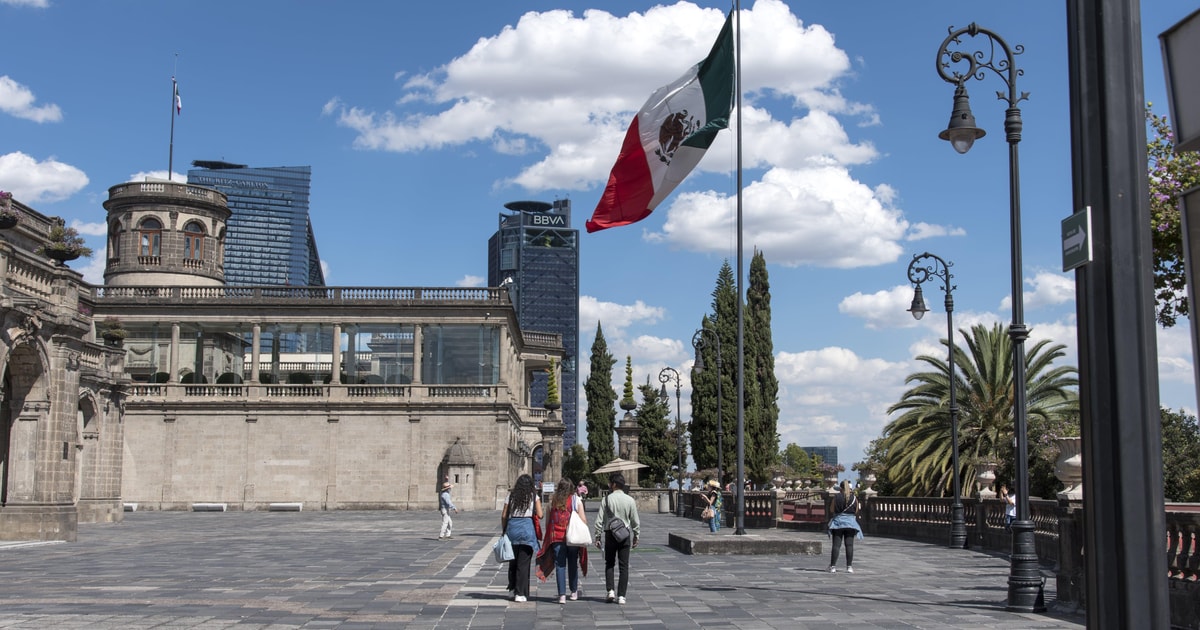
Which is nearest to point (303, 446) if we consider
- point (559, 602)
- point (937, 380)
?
point (937, 380)

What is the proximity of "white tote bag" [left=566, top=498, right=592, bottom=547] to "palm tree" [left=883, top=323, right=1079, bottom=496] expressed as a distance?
77.4ft

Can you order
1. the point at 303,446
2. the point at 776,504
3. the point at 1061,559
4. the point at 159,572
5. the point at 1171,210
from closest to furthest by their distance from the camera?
the point at 1061,559
the point at 159,572
the point at 1171,210
the point at 776,504
the point at 303,446

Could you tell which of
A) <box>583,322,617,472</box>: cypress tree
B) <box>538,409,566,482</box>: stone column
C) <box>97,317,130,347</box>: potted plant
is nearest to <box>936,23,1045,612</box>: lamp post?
<box>97,317,130,347</box>: potted plant

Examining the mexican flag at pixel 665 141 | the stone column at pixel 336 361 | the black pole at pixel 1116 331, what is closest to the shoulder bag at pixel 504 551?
the mexican flag at pixel 665 141

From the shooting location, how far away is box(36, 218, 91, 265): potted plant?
32.9 m

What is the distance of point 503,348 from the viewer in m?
57.5

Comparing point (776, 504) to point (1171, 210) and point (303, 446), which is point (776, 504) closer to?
point (1171, 210)

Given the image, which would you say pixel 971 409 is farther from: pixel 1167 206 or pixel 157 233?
pixel 157 233

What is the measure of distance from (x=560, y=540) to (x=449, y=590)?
2340mm

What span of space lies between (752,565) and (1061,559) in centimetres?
662

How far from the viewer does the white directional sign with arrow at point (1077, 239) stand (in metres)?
4.82

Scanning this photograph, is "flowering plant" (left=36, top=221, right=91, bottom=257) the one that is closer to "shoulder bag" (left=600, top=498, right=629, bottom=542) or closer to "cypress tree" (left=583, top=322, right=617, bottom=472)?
"shoulder bag" (left=600, top=498, right=629, bottom=542)

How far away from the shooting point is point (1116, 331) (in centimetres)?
470

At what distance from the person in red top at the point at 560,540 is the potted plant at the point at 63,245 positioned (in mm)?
24887
